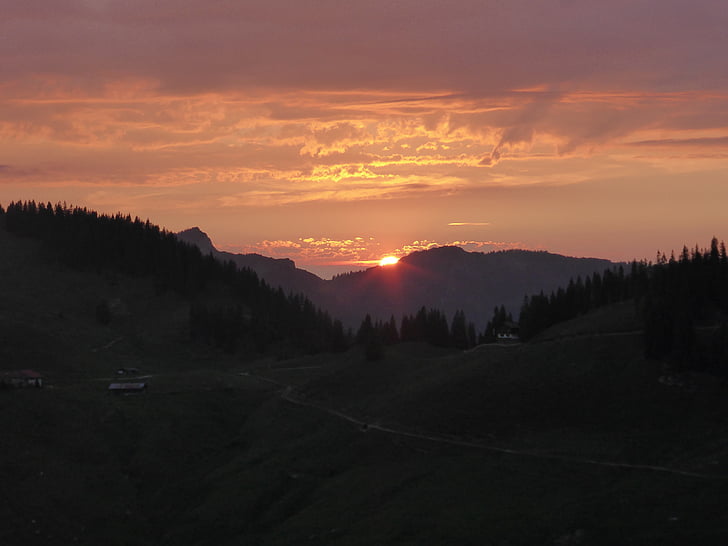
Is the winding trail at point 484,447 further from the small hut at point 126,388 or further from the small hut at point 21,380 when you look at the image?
the small hut at point 21,380

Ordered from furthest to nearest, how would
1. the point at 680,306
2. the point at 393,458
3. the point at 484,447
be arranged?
the point at 680,306 < the point at 393,458 < the point at 484,447

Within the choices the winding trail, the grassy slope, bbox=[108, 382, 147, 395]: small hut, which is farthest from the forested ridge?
bbox=[108, 382, 147, 395]: small hut

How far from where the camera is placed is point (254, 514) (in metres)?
84.9

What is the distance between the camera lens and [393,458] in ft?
296

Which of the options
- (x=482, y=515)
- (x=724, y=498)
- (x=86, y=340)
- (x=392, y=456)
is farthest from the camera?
(x=86, y=340)

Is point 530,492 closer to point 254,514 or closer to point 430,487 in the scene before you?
point 430,487

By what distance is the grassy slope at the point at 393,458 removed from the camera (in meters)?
66.1

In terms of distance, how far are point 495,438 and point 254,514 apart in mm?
29122

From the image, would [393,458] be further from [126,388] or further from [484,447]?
[126,388]

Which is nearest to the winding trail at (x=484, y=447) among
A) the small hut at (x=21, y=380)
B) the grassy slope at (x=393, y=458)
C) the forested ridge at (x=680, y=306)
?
the grassy slope at (x=393, y=458)

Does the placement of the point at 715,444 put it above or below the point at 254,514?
above

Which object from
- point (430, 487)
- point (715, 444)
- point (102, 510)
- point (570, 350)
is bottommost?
point (102, 510)

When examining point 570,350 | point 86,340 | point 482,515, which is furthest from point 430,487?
point 86,340

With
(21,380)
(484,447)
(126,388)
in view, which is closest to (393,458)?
(484,447)
